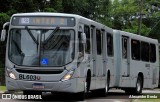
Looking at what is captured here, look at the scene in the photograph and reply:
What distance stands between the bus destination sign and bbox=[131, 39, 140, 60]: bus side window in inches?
375

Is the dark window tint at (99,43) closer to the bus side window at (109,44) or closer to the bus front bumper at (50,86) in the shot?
the bus side window at (109,44)

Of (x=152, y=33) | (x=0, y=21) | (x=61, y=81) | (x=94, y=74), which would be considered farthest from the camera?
(x=152, y=33)

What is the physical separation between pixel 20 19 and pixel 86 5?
30.4m

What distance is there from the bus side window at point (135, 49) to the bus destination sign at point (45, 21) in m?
9.51

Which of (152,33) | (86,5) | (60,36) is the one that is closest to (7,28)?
(60,36)

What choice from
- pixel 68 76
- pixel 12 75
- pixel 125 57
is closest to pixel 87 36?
pixel 68 76

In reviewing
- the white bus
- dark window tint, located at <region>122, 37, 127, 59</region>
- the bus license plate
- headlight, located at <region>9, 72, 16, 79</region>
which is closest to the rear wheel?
dark window tint, located at <region>122, 37, 127, 59</region>

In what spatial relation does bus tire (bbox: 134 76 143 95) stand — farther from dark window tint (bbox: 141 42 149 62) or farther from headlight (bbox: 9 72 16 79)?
headlight (bbox: 9 72 16 79)

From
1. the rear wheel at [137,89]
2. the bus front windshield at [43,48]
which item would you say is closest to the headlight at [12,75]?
the bus front windshield at [43,48]

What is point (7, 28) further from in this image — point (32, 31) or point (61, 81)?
point (61, 81)

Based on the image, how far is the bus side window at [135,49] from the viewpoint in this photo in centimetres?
2712

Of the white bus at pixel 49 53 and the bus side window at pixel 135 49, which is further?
the bus side window at pixel 135 49

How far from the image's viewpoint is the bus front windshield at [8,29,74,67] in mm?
17578

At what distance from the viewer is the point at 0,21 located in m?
36.8
